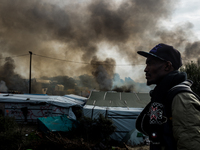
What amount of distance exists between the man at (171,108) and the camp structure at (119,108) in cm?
799

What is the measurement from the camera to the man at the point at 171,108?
92cm

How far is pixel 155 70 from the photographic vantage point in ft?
4.34

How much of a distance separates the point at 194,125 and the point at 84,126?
26.3 feet

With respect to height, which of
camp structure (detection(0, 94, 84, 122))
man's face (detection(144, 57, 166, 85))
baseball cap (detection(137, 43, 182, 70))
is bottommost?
camp structure (detection(0, 94, 84, 122))

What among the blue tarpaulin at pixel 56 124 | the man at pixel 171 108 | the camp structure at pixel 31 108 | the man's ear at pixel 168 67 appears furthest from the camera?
the camp structure at pixel 31 108

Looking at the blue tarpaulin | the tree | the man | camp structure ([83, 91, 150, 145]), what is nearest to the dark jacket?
the man

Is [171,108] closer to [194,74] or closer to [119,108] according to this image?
→ [119,108]

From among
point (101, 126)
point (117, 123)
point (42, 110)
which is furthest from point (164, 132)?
point (42, 110)

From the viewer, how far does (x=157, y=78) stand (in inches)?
51.9

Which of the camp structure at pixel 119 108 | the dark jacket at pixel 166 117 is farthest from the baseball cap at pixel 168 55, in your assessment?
the camp structure at pixel 119 108

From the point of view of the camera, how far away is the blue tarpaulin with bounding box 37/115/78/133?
746 centimetres

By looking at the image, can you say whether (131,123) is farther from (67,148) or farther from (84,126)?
(67,148)

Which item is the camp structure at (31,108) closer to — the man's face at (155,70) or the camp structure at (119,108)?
the camp structure at (119,108)

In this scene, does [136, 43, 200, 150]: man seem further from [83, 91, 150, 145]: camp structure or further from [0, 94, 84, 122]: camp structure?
[0, 94, 84, 122]: camp structure
